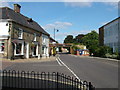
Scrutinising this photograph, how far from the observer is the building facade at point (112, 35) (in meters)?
36.4

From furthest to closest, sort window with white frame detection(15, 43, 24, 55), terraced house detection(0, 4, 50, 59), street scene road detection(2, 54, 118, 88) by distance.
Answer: window with white frame detection(15, 43, 24, 55) → terraced house detection(0, 4, 50, 59) → street scene road detection(2, 54, 118, 88)

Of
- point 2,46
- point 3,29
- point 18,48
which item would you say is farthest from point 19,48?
point 3,29

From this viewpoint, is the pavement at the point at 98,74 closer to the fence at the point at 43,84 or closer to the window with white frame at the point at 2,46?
the fence at the point at 43,84

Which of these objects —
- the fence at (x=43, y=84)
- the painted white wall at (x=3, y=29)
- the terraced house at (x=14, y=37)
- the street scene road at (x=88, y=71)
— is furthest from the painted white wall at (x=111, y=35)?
the fence at (x=43, y=84)

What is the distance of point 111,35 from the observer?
40.8 meters

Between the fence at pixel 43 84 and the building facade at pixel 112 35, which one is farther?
the building facade at pixel 112 35

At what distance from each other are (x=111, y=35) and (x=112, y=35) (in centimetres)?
78

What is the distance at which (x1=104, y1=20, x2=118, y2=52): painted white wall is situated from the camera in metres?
37.5

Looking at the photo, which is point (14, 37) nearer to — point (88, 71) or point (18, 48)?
point (18, 48)

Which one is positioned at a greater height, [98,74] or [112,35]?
[112,35]

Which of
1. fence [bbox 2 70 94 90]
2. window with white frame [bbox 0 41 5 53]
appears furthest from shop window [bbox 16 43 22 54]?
fence [bbox 2 70 94 90]

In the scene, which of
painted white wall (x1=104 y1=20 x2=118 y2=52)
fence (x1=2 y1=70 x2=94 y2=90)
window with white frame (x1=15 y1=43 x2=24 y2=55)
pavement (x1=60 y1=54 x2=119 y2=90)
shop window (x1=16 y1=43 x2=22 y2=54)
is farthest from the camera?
painted white wall (x1=104 y1=20 x2=118 y2=52)

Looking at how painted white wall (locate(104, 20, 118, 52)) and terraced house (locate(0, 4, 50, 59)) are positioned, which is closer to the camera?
terraced house (locate(0, 4, 50, 59))

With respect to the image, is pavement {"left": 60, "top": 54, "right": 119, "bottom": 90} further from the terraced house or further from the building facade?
the building facade
